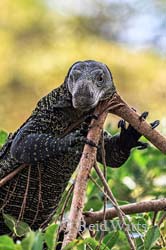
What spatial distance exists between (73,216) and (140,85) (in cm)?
847

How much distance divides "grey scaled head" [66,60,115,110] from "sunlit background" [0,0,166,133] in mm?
6595

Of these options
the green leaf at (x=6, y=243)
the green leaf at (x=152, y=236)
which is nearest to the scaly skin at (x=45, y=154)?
the green leaf at (x=152, y=236)

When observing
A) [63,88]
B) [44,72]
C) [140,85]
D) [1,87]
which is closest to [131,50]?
[140,85]

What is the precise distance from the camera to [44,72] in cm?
952

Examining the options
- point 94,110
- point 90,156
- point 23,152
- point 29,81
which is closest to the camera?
point 90,156

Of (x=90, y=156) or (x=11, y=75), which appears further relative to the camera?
(x=11, y=75)

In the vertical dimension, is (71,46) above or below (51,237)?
above

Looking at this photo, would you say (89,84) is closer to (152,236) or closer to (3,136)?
(152,236)

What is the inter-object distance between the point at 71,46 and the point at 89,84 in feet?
27.9

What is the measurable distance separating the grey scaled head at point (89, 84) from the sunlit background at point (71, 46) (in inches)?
260

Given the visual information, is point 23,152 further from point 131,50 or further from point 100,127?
point 131,50

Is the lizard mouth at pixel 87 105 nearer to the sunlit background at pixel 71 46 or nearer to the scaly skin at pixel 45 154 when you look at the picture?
the scaly skin at pixel 45 154

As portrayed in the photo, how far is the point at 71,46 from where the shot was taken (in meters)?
10.0

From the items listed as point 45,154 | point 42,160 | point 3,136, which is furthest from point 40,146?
point 3,136
